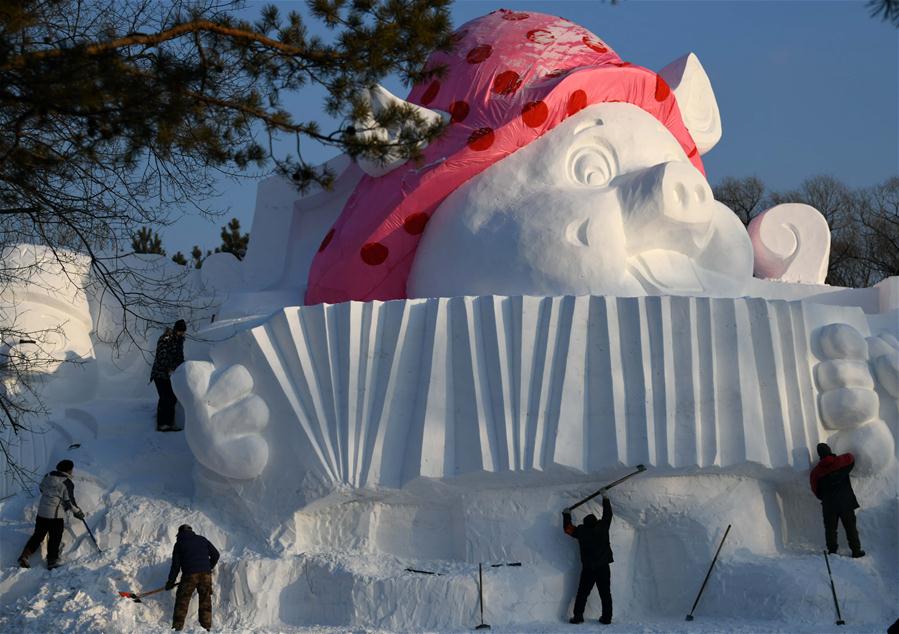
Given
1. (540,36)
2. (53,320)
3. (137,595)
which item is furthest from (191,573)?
(540,36)

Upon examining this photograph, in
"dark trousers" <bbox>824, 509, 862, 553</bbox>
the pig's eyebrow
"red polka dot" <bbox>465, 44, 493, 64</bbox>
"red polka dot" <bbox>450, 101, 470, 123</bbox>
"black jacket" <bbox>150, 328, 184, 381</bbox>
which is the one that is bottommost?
"dark trousers" <bbox>824, 509, 862, 553</bbox>

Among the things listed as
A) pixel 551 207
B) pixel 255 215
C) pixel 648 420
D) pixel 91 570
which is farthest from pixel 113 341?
pixel 648 420

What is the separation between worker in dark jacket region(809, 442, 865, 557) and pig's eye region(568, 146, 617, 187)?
3258 mm

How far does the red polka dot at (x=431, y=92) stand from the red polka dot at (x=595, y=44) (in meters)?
1.57

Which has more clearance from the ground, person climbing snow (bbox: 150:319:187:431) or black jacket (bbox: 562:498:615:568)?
person climbing snow (bbox: 150:319:187:431)

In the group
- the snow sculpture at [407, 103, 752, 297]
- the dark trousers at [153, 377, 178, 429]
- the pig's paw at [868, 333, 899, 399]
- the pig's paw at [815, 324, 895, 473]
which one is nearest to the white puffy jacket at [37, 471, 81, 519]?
the dark trousers at [153, 377, 178, 429]

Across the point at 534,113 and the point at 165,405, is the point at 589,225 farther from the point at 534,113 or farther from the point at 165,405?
the point at 165,405

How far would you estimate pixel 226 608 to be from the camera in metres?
10.8

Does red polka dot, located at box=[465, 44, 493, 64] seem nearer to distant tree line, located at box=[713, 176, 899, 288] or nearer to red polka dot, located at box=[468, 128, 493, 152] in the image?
red polka dot, located at box=[468, 128, 493, 152]

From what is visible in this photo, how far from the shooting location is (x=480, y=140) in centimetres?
1234

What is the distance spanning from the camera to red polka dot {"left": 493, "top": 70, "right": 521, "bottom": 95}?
12.5 m

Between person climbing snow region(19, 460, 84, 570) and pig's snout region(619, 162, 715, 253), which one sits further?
pig's snout region(619, 162, 715, 253)

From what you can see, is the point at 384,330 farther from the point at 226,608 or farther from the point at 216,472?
the point at 226,608

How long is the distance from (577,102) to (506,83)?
2.24 feet
